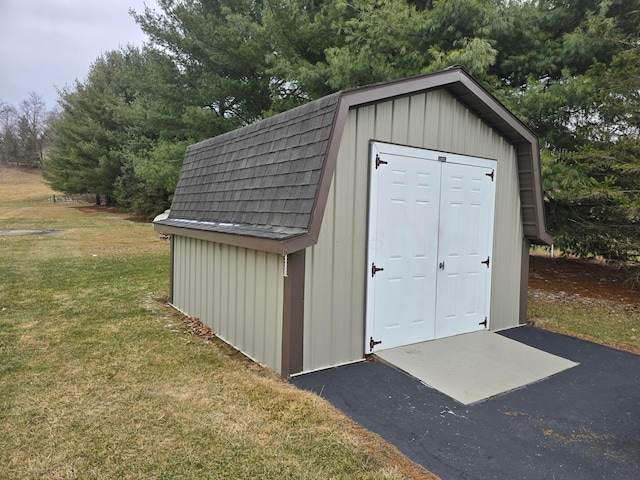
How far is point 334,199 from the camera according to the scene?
3.97 metres

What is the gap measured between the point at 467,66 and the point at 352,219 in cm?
533

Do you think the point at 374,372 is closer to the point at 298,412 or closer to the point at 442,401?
the point at 442,401

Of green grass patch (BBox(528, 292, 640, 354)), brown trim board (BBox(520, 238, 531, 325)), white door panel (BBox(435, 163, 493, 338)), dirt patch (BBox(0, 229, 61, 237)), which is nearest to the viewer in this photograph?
white door panel (BBox(435, 163, 493, 338))

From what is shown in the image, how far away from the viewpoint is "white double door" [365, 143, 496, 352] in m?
4.32

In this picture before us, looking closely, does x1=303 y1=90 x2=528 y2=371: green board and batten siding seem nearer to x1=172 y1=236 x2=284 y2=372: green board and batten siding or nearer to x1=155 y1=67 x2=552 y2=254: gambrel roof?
x1=155 y1=67 x2=552 y2=254: gambrel roof

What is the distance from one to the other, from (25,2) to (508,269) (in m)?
6.55

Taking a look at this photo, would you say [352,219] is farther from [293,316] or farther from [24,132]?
[24,132]

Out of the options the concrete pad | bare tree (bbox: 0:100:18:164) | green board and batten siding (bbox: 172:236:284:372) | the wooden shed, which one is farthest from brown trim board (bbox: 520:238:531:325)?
bare tree (bbox: 0:100:18:164)

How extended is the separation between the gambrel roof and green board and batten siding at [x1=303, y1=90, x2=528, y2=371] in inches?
7.5

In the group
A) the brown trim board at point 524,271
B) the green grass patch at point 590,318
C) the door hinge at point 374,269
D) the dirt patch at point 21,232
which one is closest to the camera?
the door hinge at point 374,269

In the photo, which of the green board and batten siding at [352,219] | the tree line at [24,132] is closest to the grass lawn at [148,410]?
the green board and batten siding at [352,219]

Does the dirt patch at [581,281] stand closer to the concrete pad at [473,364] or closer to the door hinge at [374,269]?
the concrete pad at [473,364]

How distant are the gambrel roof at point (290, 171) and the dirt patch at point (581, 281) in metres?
3.90

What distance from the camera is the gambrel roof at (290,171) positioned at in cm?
369
